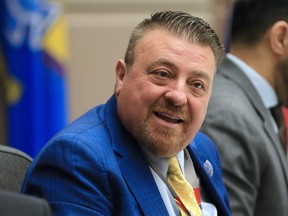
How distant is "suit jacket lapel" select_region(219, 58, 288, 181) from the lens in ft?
11.0

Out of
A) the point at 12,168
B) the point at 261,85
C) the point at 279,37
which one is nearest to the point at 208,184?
the point at 12,168

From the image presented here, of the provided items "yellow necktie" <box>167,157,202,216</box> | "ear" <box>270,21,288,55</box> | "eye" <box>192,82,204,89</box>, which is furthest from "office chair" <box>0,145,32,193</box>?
"ear" <box>270,21,288,55</box>

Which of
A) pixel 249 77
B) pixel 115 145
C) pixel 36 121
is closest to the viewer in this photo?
pixel 115 145

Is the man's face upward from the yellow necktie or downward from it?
upward

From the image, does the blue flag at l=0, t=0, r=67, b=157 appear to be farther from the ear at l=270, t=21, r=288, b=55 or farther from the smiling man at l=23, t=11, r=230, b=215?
the smiling man at l=23, t=11, r=230, b=215

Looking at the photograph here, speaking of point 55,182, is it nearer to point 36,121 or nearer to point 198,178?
point 198,178

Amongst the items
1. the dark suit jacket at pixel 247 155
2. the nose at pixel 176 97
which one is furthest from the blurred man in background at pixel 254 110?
the nose at pixel 176 97

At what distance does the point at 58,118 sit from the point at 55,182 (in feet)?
10.2

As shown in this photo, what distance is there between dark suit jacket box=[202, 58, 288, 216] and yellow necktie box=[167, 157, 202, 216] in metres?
0.63

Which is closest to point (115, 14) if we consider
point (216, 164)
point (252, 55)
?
point (252, 55)

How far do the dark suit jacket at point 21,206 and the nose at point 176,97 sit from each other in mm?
769

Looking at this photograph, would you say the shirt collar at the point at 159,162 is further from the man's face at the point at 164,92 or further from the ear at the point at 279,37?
the ear at the point at 279,37

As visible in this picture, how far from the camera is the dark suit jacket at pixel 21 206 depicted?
66.4 inches

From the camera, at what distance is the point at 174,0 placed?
6.78 meters
